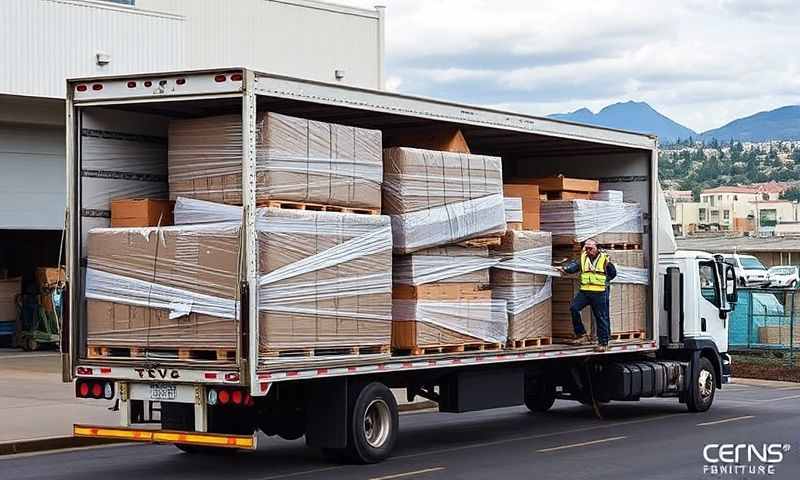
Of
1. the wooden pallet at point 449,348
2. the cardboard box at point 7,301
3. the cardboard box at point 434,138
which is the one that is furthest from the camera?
the cardboard box at point 7,301

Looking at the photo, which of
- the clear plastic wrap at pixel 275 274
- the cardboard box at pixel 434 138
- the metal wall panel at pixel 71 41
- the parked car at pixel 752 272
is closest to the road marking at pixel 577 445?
the clear plastic wrap at pixel 275 274

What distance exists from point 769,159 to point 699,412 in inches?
7310

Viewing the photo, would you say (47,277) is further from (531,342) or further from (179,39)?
(531,342)

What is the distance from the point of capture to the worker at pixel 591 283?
55.6ft

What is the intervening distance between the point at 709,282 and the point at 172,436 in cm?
1022

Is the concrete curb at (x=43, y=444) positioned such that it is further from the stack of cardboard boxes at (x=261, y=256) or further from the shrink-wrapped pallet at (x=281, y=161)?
the shrink-wrapped pallet at (x=281, y=161)

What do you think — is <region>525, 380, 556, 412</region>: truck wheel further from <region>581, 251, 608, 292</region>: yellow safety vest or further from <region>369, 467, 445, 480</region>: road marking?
<region>369, 467, 445, 480</region>: road marking

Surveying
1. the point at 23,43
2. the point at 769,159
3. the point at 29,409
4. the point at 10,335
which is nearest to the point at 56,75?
the point at 23,43

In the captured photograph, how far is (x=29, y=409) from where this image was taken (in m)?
18.2

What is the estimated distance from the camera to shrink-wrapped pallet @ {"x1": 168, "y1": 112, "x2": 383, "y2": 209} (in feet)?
40.8

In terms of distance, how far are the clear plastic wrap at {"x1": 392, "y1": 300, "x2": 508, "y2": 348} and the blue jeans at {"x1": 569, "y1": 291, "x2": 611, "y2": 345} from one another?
167cm

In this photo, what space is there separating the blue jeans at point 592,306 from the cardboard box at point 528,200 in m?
1.10

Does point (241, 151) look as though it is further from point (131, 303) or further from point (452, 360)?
point (452, 360)

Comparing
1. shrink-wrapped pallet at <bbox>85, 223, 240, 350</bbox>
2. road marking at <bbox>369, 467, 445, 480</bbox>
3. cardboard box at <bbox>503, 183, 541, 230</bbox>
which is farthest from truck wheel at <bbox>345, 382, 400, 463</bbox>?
cardboard box at <bbox>503, 183, 541, 230</bbox>
